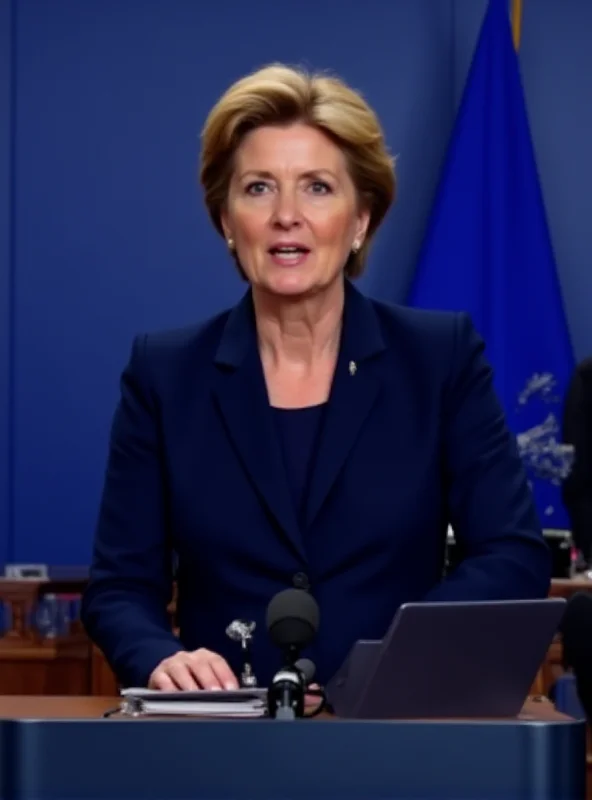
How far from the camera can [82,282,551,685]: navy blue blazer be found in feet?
8.06

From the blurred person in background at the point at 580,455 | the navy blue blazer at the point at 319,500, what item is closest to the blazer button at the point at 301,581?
the navy blue blazer at the point at 319,500

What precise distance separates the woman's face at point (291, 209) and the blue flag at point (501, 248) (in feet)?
12.0

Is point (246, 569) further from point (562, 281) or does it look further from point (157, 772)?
point (562, 281)

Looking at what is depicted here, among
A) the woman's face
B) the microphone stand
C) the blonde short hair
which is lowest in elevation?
the microphone stand

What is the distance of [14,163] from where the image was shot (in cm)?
657

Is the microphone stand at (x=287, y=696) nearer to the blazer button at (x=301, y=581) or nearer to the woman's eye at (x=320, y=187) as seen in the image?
the blazer button at (x=301, y=581)

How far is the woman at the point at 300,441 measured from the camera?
8.08ft

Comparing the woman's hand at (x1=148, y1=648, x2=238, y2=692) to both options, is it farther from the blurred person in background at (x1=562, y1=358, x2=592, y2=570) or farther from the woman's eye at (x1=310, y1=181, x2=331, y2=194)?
the blurred person in background at (x1=562, y1=358, x2=592, y2=570)

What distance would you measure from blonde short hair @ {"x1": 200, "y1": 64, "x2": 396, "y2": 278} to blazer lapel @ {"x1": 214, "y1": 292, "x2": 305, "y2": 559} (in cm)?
20

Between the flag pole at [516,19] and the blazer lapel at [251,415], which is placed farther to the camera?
the flag pole at [516,19]

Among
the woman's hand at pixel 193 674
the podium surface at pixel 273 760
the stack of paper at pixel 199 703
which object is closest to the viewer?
the podium surface at pixel 273 760

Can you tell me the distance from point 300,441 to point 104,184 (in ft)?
13.6

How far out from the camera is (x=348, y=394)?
8.45 feet

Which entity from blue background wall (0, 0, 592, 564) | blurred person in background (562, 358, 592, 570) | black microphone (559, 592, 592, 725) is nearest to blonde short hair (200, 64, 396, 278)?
black microphone (559, 592, 592, 725)
